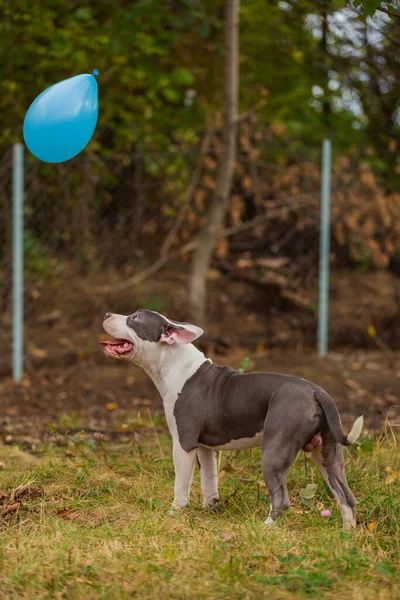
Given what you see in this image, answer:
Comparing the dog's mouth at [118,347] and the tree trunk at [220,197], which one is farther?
the tree trunk at [220,197]

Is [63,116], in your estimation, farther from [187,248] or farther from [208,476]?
[187,248]

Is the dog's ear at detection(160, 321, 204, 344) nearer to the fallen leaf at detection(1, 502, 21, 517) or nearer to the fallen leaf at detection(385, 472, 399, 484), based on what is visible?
the fallen leaf at detection(1, 502, 21, 517)

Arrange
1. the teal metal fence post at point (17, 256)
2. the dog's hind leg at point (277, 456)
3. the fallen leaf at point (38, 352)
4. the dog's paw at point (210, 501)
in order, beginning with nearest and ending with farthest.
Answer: the dog's hind leg at point (277, 456) < the dog's paw at point (210, 501) < the teal metal fence post at point (17, 256) < the fallen leaf at point (38, 352)

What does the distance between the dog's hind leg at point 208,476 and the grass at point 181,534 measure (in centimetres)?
9

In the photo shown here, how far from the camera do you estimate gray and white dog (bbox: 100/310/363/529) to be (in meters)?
3.94

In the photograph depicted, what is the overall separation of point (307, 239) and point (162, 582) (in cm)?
713

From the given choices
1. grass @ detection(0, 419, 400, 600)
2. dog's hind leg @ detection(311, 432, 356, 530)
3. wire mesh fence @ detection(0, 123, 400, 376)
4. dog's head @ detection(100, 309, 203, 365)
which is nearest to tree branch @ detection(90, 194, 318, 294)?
wire mesh fence @ detection(0, 123, 400, 376)

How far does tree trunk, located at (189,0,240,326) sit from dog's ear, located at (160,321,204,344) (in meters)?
4.50

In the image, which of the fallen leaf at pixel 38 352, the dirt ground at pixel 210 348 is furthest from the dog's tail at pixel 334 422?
the fallen leaf at pixel 38 352

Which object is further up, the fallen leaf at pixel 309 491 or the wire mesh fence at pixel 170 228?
the fallen leaf at pixel 309 491

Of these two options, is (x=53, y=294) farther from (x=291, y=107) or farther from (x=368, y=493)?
(x=368, y=493)

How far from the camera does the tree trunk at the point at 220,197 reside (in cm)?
860

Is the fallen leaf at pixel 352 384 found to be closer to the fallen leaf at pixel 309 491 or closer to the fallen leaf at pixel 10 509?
the fallen leaf at pixel 309 491

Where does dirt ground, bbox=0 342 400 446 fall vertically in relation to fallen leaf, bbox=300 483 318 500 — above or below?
below
